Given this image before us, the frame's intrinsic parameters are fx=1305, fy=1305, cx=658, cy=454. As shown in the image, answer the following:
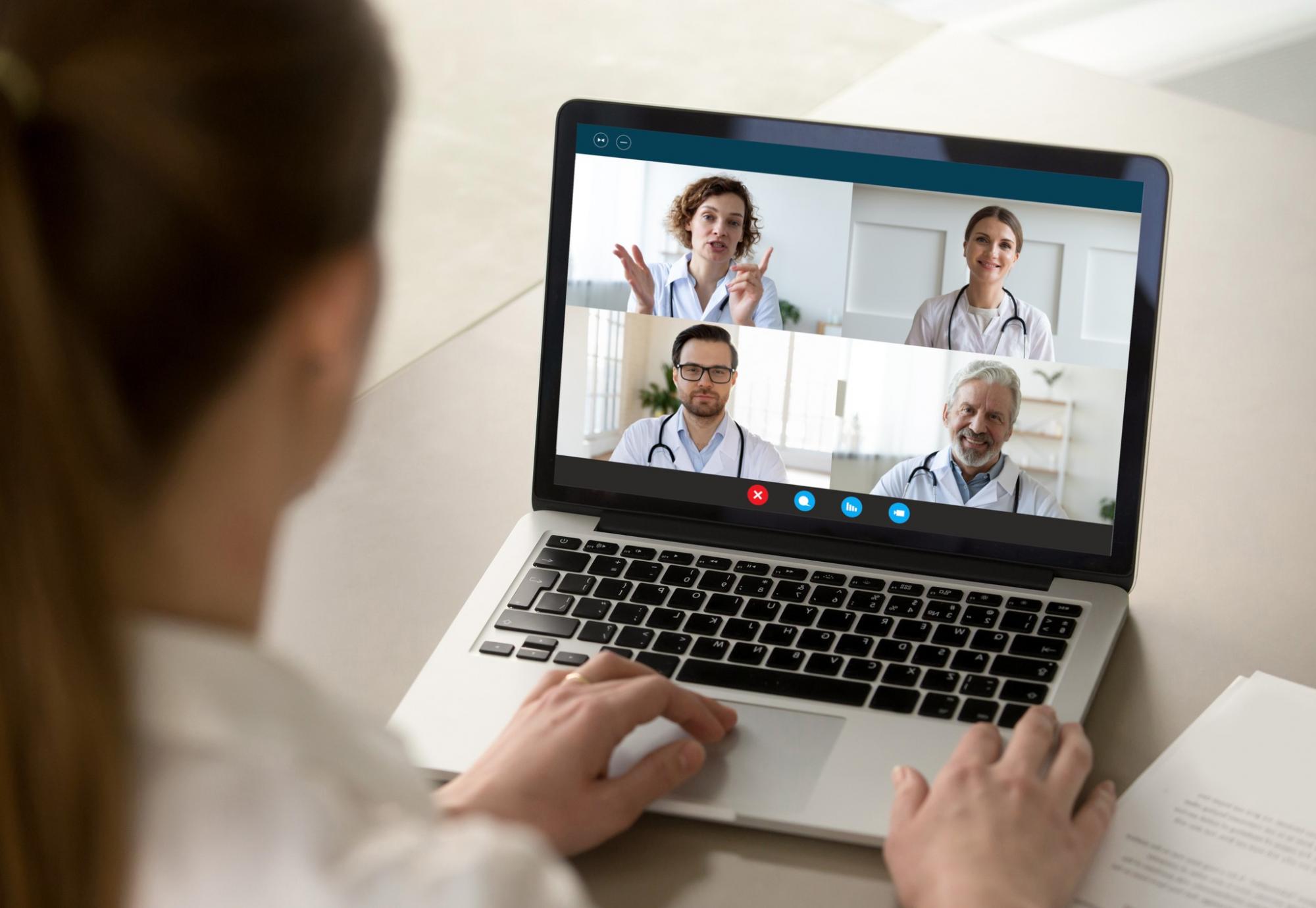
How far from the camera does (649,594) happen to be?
0.86 metres

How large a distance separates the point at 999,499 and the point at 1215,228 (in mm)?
554

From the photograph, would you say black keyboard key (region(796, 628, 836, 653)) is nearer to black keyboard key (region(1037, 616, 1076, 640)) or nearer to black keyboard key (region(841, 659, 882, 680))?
black keyboard key (region(841, 659, 882, 680))

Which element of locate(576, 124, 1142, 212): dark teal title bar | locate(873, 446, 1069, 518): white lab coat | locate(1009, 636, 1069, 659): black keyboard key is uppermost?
locate(576, 124, 1142, 212): dark teal title bar

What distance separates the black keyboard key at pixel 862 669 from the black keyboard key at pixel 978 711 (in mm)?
56

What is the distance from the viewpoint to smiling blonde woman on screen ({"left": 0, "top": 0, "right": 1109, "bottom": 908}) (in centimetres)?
35

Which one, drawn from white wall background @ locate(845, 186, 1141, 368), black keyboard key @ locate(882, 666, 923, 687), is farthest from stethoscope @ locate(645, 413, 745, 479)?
black keyboard key @ locate(882, 666, 923, 687)

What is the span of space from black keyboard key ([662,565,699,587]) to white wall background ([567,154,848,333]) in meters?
0.19

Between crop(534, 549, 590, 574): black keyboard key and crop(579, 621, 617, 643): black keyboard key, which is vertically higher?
crop(534, 549, 590, 574): black keyboard key

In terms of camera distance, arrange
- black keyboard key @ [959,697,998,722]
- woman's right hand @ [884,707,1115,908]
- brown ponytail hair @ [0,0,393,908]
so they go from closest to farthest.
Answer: brown ponytail hair @ [0,0,393,908]
woman's right hand @ [884,707,1115,908]
black keyboard key @ [959,697,998,722]

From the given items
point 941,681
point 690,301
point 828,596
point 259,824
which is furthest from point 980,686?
point 259,824

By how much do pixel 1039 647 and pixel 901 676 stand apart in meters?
0.09

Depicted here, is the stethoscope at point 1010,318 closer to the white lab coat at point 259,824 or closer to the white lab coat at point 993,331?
the white lab coat at point 993,331

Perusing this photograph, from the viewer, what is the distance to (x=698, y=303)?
0.92 metres

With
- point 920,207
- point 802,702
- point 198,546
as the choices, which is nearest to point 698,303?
point 920,207
